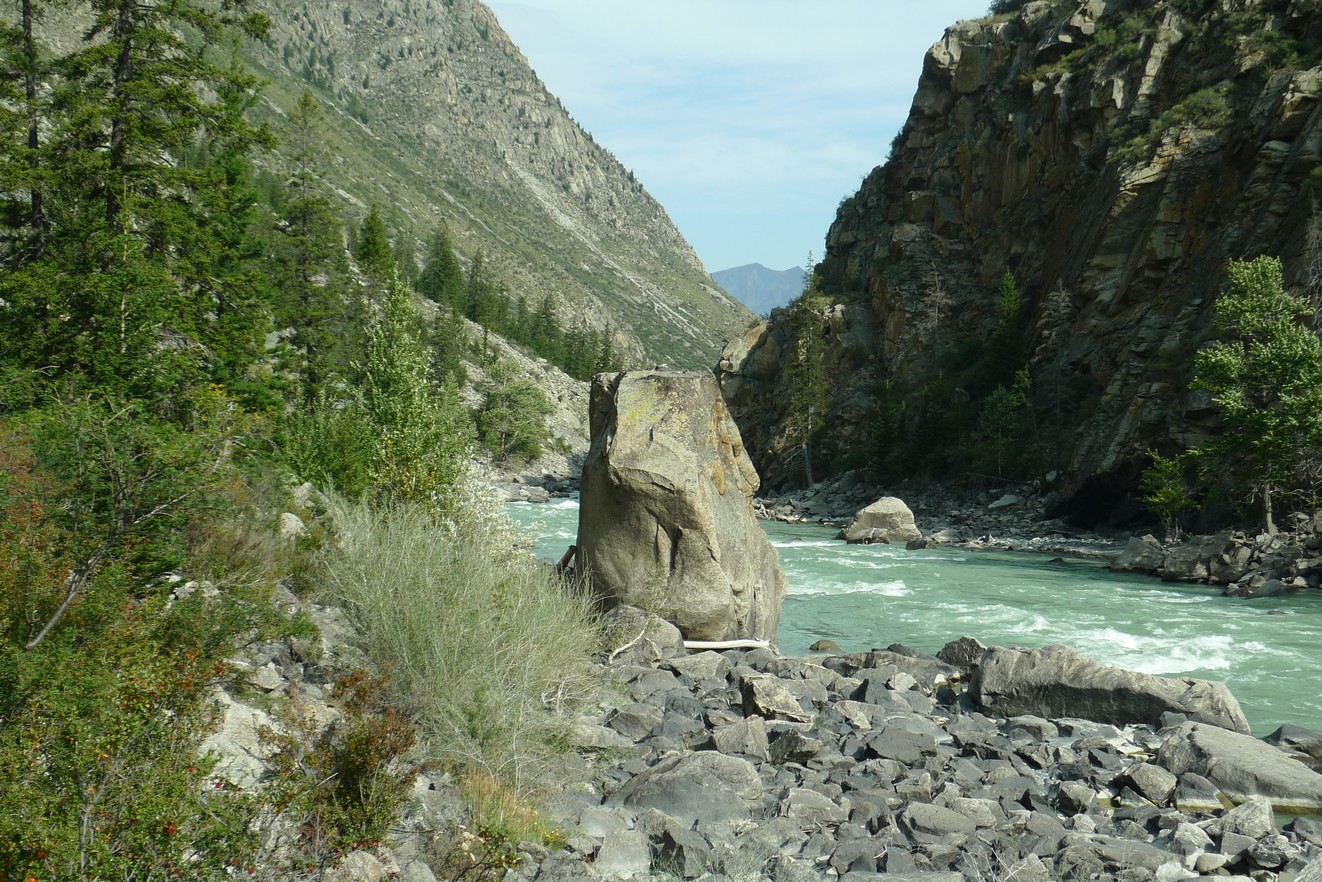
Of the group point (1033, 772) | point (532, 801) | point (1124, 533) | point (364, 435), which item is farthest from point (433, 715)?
point (1124, 533)

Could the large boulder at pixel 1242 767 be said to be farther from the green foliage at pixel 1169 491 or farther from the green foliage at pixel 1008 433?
the green foliage at pixel 1008 433

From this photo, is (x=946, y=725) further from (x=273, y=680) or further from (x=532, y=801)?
(x=273, y=680)

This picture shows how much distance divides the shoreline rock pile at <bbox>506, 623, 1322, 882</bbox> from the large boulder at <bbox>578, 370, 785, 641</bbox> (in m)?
1.72

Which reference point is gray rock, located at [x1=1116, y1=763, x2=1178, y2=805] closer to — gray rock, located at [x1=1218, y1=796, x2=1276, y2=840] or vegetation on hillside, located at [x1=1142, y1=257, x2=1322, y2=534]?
gray rock, located at [x1=1218, y1=796, x2=1276, y2=840]

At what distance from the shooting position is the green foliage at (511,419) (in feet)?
262

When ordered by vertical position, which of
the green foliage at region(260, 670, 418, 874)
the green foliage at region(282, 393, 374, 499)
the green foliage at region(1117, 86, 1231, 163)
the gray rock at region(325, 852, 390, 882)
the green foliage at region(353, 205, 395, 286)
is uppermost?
the green foliage at region(1117, 86, 1231, 163)

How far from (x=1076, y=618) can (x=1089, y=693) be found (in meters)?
9.23

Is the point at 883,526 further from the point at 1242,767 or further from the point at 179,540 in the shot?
the point at 179,540

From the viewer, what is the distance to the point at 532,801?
20.6 feet

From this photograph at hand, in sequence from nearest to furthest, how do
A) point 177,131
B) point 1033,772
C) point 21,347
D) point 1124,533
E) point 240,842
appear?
1. point 240,842
2. point 1033,772
3. point 21,347
4. point 177,131
5. point 1124,533

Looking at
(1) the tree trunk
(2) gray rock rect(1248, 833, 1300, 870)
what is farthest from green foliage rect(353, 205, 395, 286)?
(2) gray rock rect(1248, 833, 1300, 870)

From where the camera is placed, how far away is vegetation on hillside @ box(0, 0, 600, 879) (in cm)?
418

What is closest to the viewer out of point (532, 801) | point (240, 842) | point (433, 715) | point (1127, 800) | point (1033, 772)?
point (240, 842)

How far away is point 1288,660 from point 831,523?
31.0 m
